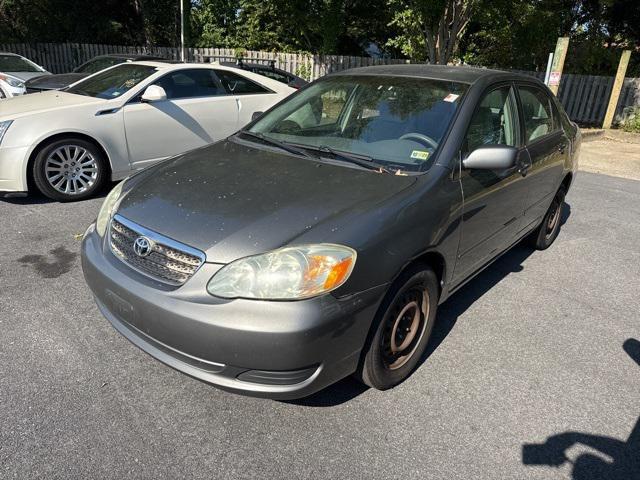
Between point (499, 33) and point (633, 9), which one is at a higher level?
point (633, 9)

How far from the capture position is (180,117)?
6113 mm

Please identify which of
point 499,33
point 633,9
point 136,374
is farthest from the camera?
point 633,9

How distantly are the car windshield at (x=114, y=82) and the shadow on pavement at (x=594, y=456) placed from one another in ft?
18.1

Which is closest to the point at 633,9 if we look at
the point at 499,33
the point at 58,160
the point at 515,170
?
the point at 499,33

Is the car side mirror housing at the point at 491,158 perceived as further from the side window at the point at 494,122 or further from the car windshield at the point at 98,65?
the car windshield at the point at 98,65

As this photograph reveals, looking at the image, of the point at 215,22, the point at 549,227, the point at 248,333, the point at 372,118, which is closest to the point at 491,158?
the point at 372,118

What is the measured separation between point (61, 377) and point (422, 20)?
38.7ft

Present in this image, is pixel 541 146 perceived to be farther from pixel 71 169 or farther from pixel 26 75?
pixel 26 75

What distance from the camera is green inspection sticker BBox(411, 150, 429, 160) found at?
2.88m

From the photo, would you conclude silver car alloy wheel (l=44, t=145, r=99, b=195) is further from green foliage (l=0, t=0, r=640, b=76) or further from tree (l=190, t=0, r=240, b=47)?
tree (l=190, t=0, r=240, b=47)

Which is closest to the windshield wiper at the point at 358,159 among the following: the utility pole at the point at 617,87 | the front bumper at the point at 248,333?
the front bumper at the point at 248,333

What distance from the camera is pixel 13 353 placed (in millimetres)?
2846

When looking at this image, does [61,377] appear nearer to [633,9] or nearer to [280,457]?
[280,457]

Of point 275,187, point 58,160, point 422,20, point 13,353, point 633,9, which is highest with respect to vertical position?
point 633,9
